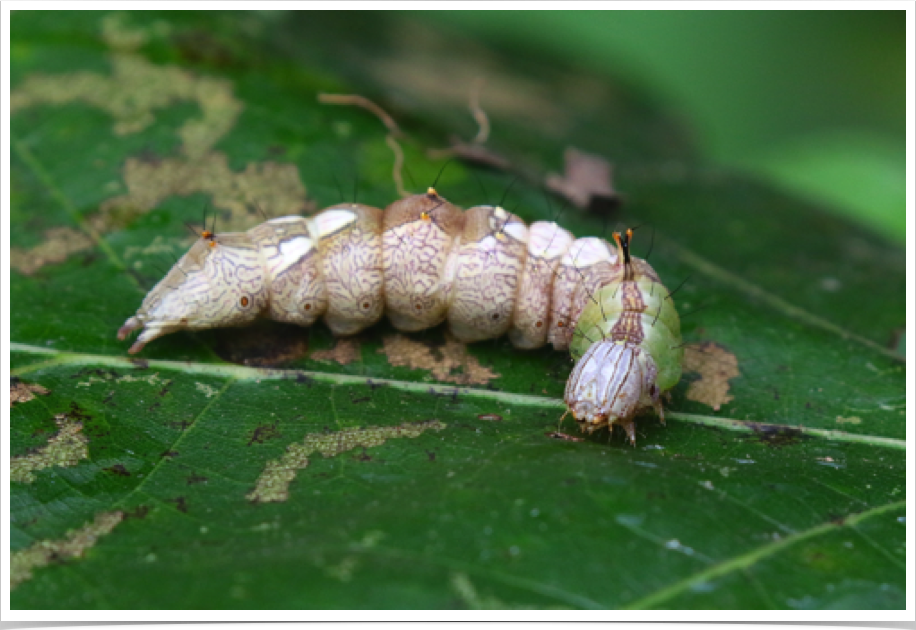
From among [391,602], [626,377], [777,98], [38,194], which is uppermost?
[777,98]

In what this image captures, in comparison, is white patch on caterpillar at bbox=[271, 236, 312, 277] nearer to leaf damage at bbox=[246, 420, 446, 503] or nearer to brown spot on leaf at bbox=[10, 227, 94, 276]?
brown spot on leaf at bbox=[10, 227, 94, 276]

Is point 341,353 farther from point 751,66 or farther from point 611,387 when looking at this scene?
point 751,66

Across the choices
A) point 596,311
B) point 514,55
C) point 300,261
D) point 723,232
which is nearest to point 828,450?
point 596,311

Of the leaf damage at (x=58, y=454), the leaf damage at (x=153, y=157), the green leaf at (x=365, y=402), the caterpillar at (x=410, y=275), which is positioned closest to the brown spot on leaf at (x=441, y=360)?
the green leaf at (x=365, y=402)

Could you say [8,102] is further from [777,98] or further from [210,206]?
[777,98]

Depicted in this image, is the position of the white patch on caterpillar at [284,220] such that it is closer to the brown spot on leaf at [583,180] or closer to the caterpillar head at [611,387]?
the brown spot on leaf at [583,180]

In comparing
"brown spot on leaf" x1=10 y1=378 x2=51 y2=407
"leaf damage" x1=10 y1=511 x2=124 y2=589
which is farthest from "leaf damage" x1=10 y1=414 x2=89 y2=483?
"leaf damage" x1=10 y1=511 x2=124 y2=589

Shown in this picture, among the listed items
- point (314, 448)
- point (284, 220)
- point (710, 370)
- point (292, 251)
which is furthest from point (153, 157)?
point (710, 370)
